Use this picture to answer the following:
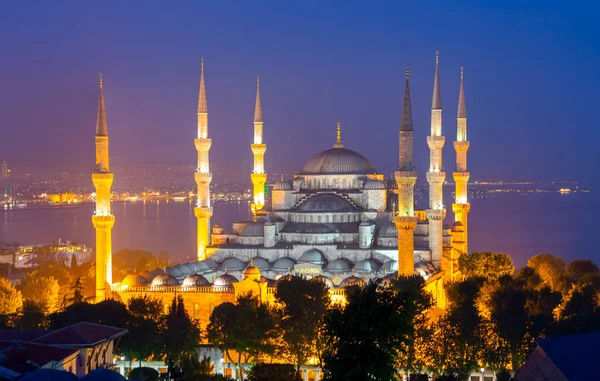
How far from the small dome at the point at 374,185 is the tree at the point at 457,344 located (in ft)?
38.0

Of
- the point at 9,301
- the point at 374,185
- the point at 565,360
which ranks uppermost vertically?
the point at 374,185

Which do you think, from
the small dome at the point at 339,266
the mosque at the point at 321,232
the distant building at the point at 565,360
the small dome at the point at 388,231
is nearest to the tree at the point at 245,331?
the mosque at the point at 321,232

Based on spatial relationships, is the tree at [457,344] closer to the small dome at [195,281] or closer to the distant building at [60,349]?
the distant building at [60,349]

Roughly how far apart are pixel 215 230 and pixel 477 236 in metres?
65.2

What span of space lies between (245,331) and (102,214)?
32.8 ft

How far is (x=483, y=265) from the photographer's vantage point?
34.2m

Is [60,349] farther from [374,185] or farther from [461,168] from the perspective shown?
[461,168]

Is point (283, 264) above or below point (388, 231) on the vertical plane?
below

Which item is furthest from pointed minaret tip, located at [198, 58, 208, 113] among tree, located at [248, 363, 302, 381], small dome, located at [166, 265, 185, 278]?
tree, located at [248, 363, 302, 381]

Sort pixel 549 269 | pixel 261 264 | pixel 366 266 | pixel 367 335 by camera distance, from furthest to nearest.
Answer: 1. pixel 549 269
2. pixel 261 264
3. pixel 366 266
4. pixel 367 335

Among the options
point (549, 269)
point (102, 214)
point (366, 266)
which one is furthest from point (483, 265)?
point (102, 214)

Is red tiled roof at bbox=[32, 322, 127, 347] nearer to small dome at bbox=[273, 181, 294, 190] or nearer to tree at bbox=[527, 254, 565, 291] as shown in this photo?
small dome at bbox=[273, 181, 294, 190]

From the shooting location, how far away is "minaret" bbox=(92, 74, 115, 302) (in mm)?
30688

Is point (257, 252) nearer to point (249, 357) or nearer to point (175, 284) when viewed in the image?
point (175, 284)
